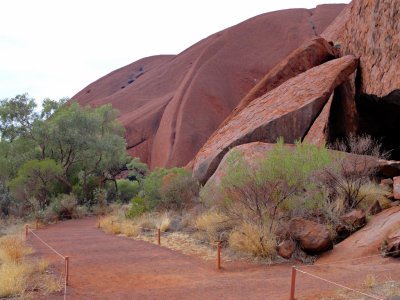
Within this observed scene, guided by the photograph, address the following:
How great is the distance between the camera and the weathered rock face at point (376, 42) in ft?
48.7

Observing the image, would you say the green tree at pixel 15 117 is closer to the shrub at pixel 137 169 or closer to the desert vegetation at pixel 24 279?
the shrub at pixel 137 169

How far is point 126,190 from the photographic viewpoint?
36094 millimetres

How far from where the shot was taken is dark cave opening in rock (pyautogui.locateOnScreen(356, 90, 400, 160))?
15.9 metres

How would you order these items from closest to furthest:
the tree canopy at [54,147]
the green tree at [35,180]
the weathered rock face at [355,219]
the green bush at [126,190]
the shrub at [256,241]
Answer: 1. the shrub at [256,241]
2. the weathered rock face at [355,219]
3. the green tree at [35,180]
4. the tree canopy at [54,147]
5. the green bush at [126,190]

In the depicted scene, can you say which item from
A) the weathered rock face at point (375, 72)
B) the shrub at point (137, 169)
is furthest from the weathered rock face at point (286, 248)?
the shrub at point (137, 169)

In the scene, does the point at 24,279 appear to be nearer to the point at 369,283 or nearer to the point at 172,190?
the point at 369,283

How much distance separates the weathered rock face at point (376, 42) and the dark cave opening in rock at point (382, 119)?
1.28ft

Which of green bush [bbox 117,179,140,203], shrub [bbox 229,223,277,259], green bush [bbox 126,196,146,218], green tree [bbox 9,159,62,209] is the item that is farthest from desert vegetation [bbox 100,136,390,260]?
green bush [bbox 117,179,140,203]

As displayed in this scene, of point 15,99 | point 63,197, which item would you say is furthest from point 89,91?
point 63,197

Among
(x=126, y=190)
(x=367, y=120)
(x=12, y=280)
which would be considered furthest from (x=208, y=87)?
(x=12, y=280)

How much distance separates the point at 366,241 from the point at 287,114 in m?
8.04

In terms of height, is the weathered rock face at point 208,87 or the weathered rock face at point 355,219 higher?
the weathered rock face at point 208,87

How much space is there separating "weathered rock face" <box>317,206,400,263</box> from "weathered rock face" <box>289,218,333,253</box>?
0.79 ft

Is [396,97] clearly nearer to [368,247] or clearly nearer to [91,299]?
[368,247]
